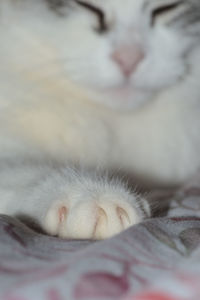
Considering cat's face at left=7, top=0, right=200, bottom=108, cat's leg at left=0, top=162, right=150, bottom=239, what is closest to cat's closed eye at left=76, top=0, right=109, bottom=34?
cat's face at left=7, top=0, right=200, bottom=108

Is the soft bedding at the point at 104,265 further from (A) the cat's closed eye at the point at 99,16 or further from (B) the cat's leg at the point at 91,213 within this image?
(A) the cat's closed eye at the point at 99,16

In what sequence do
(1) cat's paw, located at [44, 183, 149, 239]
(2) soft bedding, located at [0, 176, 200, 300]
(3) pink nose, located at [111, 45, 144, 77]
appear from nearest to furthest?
1. (2) soft bedding, located at [0, 176, 200, 300]
2. (1) cat's paw, located at [44, 183, 149, 239]
3. (3) pink nose, located at [111, 45, 144, 77]

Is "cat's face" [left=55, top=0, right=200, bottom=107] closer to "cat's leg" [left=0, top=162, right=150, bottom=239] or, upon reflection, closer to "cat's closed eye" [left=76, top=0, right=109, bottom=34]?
"cat's closed eye" [left=76, top=0, right=109, bottom=34]

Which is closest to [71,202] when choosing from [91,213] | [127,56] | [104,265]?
[91,213]

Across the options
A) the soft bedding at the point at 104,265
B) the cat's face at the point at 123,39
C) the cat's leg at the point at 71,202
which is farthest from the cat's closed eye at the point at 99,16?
the soft bedding at the point at 104,265

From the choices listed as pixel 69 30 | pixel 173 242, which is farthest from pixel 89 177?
pixel 69 30

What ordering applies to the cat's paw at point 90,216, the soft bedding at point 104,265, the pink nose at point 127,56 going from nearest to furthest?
the soft bedding at point 104,265 < the cat's paw at point 90,216 < the pink nose at point 127,56

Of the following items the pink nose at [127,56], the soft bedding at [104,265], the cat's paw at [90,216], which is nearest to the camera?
the soft bedding at [104,265]

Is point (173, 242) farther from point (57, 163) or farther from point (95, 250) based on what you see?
point (57, 163)
